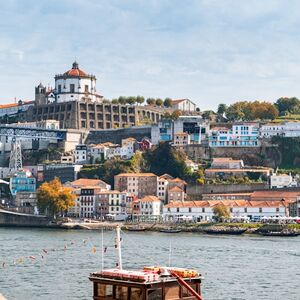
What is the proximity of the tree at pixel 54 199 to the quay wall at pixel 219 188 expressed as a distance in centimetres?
1204

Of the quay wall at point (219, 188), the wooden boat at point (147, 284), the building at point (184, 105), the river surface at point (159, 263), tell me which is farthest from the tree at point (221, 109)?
the wooden boat at point (147, 284)

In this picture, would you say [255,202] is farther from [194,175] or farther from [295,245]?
[295,245]

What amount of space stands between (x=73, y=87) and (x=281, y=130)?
29469 millimetres

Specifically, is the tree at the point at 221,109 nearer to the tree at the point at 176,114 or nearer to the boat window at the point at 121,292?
the tree at the point at 176,114

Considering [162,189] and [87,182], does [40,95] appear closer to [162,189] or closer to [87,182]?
[87,182]

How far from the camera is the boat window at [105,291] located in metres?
13.5

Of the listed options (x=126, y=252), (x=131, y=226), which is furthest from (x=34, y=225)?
(x=126, y=252)

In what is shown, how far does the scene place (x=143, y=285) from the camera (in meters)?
13.0

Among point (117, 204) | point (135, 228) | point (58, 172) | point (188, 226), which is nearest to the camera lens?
point (135, 228)

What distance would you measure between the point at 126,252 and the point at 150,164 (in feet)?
149

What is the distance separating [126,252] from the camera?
4666 centimetres

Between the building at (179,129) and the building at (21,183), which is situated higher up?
the building at (179,129)

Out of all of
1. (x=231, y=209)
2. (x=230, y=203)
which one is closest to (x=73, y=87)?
(x=230, y=203)

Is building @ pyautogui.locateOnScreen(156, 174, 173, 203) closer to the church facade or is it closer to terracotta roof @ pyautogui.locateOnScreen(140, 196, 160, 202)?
terracotta roof @ pyautogui.locateOnScreen(140, 196, 160, 202)
